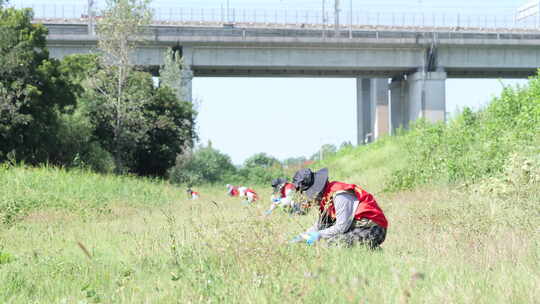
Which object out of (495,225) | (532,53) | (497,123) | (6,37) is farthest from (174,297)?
(532,53)

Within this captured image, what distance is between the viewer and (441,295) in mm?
4160

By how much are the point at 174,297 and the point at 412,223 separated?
6.01 metres

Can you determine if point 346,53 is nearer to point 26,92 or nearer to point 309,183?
point 26,92

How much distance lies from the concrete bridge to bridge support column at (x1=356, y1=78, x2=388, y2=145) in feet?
16.6

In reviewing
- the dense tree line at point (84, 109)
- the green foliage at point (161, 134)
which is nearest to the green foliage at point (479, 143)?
the dense tree line at point (84, 109)

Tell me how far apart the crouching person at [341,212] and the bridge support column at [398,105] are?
50.4 meters

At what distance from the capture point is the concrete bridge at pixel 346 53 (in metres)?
47.1

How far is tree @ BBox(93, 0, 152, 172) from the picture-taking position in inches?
1162

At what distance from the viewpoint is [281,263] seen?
5.27 meters

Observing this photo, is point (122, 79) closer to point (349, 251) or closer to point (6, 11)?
point (6, 11)

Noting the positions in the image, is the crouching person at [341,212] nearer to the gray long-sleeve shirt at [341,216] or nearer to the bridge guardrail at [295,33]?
the gray long-sleeve shirt at [341,216]

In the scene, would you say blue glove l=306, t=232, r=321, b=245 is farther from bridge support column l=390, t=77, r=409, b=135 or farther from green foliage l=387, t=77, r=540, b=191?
bridge support column l=390, t=77, r=409, b=135

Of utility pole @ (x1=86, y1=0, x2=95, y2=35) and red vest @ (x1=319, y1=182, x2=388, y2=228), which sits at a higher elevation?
utility pole @ (x1=86, y1=0, x2=95, y2=35)

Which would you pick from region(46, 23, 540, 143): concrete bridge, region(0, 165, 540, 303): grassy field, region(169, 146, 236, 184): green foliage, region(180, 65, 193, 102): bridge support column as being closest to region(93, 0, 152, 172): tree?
region(169, 146, 236, 184): green foliage
